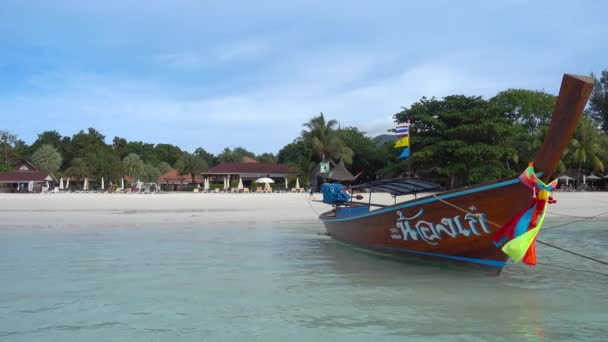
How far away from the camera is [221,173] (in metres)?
46.8

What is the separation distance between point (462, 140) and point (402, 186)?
66.1ft

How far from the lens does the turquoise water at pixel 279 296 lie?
4977 millimetres

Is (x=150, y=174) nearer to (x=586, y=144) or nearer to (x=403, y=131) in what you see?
(x=586, y=144)

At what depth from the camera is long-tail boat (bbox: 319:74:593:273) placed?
19.6 ft

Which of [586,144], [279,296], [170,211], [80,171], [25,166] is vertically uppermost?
[586,144]

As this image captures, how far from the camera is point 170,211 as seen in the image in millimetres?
20062

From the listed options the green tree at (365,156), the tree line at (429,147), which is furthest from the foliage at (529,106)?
the green tree at (365,156)

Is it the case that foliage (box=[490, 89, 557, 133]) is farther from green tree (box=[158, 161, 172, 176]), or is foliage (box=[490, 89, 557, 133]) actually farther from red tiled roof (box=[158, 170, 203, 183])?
green tree (box=[158, 161, 172, 176])

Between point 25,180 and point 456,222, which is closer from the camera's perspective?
point 456,222

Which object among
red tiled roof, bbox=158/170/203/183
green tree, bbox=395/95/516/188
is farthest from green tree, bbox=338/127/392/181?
red tiled roof, bbox=158/170/203/183

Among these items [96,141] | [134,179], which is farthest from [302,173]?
[96,141]

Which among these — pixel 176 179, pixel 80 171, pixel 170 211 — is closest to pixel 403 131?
pixel 170 211

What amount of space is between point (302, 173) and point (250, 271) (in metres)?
33.7

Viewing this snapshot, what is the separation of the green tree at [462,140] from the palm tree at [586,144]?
11.0 metres
